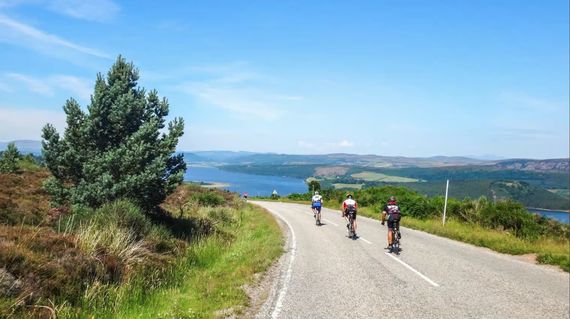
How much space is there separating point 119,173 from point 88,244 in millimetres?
6733

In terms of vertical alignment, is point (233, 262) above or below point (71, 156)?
below

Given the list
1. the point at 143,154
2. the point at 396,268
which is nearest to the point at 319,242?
the point at 396,268

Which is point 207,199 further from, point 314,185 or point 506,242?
point 314,185

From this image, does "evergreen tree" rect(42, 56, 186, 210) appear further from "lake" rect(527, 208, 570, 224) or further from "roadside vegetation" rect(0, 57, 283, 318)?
"lake" rect(527, 208, 570, 224)

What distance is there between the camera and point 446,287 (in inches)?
416

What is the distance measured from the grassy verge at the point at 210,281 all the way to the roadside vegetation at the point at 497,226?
29.8 ft

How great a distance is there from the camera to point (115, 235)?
11.6m

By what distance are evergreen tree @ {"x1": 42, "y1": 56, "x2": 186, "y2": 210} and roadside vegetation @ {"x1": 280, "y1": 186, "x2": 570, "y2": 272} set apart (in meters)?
13.6

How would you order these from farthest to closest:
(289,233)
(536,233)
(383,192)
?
(383,192) → (289,233) → (536,233)

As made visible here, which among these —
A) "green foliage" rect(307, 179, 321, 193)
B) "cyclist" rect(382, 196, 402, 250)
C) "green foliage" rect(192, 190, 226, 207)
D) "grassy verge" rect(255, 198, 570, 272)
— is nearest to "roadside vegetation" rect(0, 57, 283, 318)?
"cyclist" rect(382, 196, 402, 250)

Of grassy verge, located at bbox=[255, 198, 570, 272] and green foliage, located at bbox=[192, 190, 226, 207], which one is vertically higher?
grassy verge, located at bbox=[255, 198, 570, 272]

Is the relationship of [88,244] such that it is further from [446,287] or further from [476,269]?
[476,269]

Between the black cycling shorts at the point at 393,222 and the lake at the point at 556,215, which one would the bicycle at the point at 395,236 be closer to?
the black cycling shorts at the point at 393,222

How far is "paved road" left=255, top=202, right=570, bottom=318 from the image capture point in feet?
28.1
